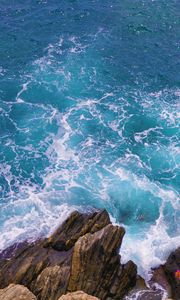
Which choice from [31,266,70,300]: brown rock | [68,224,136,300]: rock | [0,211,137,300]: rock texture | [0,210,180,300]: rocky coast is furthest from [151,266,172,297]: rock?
[31,266,70,300]: brown rock

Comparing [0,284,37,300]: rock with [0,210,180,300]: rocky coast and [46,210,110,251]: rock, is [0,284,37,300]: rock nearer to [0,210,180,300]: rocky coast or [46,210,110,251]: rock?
[0,210,180,300]: rocky coast

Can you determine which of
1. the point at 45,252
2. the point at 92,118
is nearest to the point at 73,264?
the point at 45,252

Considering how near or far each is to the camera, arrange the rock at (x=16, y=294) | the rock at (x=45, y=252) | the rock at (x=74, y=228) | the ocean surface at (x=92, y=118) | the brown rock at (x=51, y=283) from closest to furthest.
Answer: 1. the rock at (x=16, y=294)
2. the brown rock at (x=51, y=283)
3. the rock at (x=45, y=252)
4. the rock at (x=74, y=228)
5. the ocean surface at (x=92, y=118)

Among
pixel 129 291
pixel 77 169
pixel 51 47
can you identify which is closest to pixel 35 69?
pixel 51 47

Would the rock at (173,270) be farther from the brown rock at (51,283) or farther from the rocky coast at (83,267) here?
the brown rock at (51,283)

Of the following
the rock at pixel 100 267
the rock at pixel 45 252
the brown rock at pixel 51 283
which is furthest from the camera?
the rock at pixel 45 252

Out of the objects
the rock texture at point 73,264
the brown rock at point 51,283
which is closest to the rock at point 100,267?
the rock texture at point 73,264

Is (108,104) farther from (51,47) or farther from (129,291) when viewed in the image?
(129,291)
